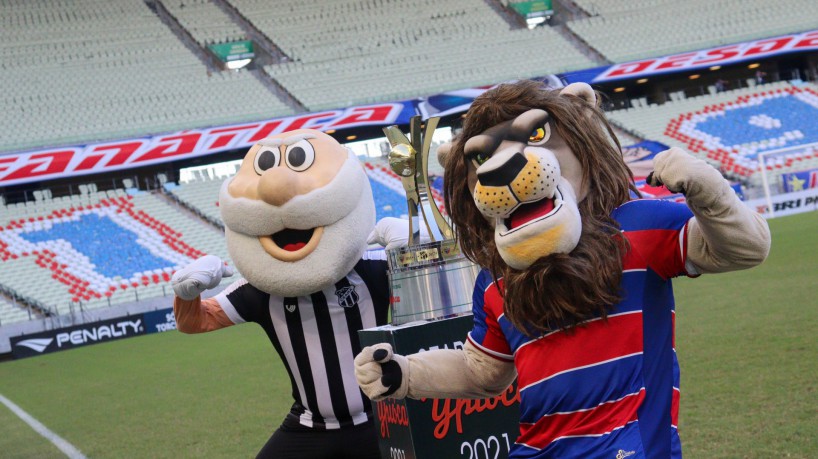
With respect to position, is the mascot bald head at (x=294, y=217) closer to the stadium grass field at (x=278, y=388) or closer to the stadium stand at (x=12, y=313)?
the stadium grass field at (x=278, y=388)

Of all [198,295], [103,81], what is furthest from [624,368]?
[103,81]

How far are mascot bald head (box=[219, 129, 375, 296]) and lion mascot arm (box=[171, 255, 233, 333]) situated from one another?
0.31 ft

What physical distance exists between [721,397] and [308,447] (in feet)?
10.2

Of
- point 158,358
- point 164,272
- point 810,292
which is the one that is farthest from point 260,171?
point 164,272

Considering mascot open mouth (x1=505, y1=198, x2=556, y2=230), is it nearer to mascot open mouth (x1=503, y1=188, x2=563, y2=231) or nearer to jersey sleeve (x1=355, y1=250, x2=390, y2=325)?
mascot open mouth (x1=503, y1=188, x2=563, y2=231)

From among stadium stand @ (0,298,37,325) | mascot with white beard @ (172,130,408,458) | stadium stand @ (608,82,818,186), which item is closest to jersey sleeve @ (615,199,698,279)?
mascot with white beard @ (172,130,408,458)

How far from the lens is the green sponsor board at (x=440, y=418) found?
2840 mm

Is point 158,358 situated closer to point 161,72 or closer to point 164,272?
point 164,272

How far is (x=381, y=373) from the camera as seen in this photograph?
2.37 metres

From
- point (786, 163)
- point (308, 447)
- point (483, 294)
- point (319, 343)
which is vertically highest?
point (483, 294)

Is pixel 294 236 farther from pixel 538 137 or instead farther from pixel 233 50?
pixel 233 50

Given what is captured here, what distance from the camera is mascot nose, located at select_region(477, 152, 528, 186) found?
2068mm

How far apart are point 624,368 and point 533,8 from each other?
3302 cm

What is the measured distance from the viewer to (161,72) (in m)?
28.5
